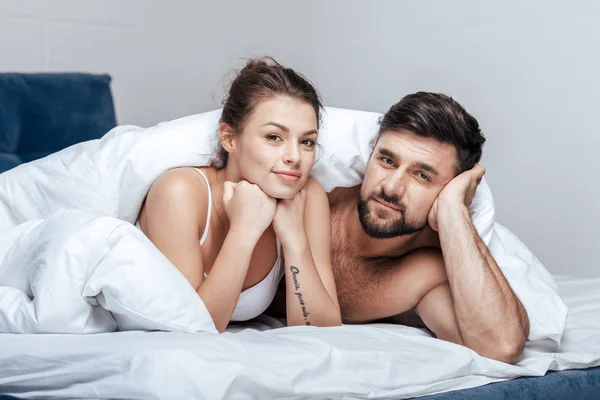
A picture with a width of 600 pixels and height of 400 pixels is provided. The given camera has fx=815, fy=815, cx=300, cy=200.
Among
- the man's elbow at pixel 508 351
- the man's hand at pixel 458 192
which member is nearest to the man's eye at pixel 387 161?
the man's hand at pixel 458 192

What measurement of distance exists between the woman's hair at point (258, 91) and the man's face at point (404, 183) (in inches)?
8.6

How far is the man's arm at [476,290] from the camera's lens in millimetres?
1769

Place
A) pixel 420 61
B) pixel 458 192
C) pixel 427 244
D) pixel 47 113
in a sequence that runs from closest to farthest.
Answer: pixel 458 192
pixel 427 244
pixel 47 113
pixel 420 61

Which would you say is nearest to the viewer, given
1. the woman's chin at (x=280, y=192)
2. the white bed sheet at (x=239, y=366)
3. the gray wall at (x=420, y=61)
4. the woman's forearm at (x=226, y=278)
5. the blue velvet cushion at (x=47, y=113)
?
the white bed sheet at (x=239, y=366)

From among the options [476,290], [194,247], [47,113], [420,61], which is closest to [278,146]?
[194,247]

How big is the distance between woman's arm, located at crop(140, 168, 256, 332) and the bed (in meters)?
0.13

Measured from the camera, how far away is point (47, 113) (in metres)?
2.60

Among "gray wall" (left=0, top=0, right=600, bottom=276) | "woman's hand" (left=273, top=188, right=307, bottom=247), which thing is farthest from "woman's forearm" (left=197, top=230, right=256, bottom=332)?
"gray wall" (left=0, top=0, right=600, bottom=276)

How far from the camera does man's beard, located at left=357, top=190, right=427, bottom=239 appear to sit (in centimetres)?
192

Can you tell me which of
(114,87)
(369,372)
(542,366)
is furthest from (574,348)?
(114,87)

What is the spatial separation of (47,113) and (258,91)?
108 cm

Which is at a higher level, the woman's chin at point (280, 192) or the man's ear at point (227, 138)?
the man's ear at point (227, 138)

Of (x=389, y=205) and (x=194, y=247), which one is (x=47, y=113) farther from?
(x=389, y=205)

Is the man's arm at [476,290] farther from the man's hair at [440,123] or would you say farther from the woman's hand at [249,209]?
the woman's hand at [249,209]
